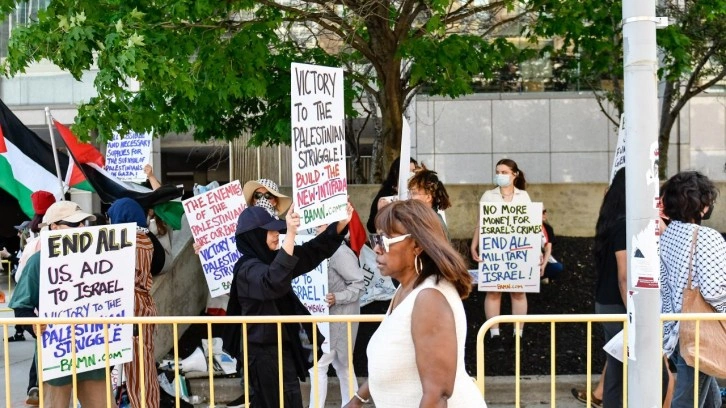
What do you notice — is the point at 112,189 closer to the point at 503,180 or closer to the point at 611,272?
the point at 503,180

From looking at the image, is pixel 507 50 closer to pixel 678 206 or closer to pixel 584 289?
pixel 584 289

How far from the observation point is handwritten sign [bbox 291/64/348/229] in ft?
18.6

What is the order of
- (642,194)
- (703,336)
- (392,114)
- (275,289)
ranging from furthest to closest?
(392,114), (275,289), (703,336), (642,194)

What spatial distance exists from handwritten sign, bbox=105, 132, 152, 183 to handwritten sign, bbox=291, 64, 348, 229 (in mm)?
5883

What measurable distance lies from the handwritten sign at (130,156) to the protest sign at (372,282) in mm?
3040

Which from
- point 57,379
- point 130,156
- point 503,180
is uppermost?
point 130,156

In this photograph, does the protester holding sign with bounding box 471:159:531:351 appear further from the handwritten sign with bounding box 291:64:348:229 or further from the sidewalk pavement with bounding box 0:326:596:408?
the handwritten sign with bounding box 291:64:348:229

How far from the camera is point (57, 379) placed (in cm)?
614

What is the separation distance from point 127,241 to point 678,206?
135 inches

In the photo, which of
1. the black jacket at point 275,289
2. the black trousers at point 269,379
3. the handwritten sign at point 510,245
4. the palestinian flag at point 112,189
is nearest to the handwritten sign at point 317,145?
the black jacket at point 275,289

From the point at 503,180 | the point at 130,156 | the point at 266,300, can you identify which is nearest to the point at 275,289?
the point at 266,300

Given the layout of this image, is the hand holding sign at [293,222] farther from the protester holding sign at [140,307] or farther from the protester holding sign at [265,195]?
the protester holding sign at [265,195]

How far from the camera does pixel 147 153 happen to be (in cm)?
1159

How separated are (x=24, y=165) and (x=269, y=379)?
468 cm
